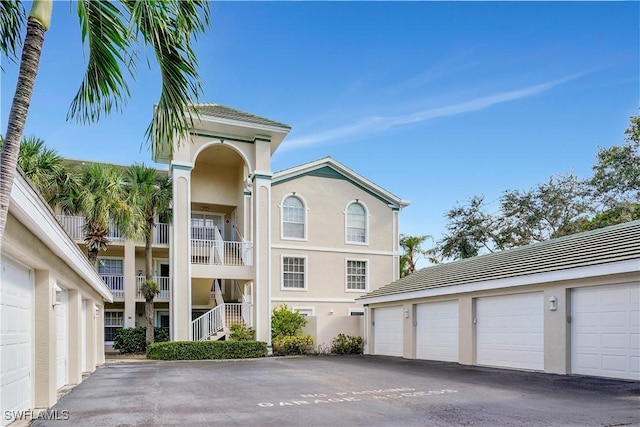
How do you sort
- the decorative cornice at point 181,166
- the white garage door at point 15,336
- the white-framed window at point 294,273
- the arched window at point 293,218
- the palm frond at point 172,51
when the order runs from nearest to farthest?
the palm frond at point 172,51, the white garage door at point 15,336, the decorative cornice at point 181,166, the white-framed window at point 294,273, the arched window at point 293,218

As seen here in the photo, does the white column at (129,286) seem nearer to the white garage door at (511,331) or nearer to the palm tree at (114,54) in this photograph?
the white garage door at (511,331)

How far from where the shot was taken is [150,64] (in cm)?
493

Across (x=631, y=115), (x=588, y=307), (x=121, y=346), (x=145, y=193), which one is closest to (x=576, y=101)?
(x=631, y=115)

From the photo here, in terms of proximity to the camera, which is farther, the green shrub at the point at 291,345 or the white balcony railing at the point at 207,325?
the green shrub at the point at 291,345

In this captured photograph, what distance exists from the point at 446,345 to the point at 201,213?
15.3 meters

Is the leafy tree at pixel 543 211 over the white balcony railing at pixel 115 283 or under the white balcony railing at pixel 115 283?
over

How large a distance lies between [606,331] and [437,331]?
667 centimetres

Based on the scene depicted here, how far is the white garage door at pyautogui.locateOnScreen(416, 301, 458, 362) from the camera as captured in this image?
15867 millimetres

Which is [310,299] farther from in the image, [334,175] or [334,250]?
[334,175]

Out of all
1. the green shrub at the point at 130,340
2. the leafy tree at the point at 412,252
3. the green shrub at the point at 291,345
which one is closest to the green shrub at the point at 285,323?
the green shrub at the point at 291,345

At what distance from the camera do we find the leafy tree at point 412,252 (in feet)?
114

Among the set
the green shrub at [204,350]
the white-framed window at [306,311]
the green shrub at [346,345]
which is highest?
the white-framed window at [306,311]

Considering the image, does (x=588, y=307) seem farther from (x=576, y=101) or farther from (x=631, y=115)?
(x=631, y=115)

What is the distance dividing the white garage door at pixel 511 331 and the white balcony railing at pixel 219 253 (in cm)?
1089
